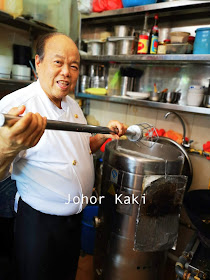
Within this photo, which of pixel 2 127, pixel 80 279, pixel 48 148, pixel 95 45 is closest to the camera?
pixel 2 127

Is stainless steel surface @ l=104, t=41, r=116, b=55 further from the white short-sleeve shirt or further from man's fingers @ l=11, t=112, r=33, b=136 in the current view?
man's fingers @ l=11, t=112, r=33, b=136

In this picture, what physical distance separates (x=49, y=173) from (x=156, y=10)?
5.39 ft

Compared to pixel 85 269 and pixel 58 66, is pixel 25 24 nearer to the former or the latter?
pixel 58 66

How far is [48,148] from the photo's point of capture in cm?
106

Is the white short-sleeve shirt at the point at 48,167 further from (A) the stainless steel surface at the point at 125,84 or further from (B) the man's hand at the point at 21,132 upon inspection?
(A) the stainless steel surface at the point at 125,84

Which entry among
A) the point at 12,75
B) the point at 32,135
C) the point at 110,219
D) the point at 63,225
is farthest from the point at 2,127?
the point at 12,75

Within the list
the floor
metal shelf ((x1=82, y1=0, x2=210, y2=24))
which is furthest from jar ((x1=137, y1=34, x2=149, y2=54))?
the floor

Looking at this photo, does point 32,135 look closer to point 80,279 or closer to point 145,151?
point 145,151

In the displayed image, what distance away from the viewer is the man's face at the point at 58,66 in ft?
3.56

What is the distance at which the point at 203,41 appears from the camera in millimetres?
1586

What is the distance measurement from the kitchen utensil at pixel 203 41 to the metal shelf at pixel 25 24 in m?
1.37

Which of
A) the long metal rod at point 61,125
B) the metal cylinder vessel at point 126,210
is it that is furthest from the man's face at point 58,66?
the metal cylinder vessel at point 126,210

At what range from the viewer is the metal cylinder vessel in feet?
4.06

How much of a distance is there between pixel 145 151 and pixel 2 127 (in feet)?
3.59
